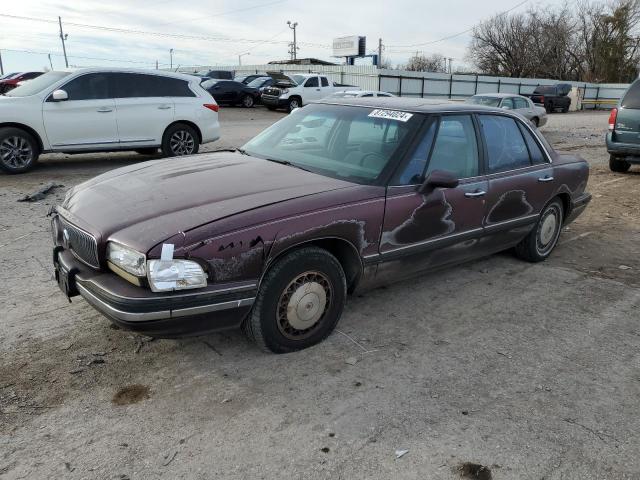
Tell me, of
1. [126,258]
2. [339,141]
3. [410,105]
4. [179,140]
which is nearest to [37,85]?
[179,140]

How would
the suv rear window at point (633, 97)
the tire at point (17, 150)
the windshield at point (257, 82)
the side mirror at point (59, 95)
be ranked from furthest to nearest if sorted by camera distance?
the windshield at point (257, 82)
the suv rear window at point (633, 97)
the side mirror at point (59, 95)
the tire at point (17, 150)

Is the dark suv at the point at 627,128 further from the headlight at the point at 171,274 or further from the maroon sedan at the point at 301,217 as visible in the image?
the headlight at the point at 171,274

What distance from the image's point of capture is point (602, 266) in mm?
5449

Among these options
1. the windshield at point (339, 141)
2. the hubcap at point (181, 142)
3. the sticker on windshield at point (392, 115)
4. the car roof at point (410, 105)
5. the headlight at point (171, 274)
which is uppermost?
the car roof at point (410, 105)

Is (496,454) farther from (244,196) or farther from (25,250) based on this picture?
(25,250)

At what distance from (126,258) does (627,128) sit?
1017cm

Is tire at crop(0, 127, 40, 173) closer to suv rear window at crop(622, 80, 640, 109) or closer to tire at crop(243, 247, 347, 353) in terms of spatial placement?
tire at crop(243, 247, 347, 353)

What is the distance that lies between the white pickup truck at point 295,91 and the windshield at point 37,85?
15993mm

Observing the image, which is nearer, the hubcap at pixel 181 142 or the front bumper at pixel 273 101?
the hubcap at pixel 181 142

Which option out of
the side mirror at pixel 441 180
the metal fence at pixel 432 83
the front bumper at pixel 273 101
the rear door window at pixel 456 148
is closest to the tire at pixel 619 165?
the rear door window at pixel 456 148

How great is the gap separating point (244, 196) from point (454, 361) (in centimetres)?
170

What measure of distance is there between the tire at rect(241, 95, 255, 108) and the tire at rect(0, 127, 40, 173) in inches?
742

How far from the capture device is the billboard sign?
51875mm

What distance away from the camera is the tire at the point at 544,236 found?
17.3ft
